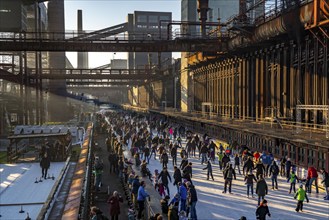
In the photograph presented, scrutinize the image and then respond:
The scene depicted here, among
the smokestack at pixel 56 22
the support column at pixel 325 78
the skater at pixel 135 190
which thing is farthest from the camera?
the smokestack at pixel 56 22

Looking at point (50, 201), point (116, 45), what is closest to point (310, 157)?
point (50, 201)

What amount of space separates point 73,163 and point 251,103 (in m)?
17.1

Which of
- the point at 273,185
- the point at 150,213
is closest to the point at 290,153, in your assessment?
the point at 273,185

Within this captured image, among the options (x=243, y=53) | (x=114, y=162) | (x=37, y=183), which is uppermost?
(x=243, y=53)

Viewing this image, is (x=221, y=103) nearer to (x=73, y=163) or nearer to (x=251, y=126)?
(x=251, y=126)

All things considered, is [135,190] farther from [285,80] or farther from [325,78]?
[285,80]

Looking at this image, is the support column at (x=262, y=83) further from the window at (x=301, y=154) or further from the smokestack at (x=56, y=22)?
the smokestack at (x=56, y=22)

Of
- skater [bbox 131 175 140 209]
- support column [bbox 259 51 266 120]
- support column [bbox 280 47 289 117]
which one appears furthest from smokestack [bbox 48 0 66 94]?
skater [bbox 131 175 140 209]

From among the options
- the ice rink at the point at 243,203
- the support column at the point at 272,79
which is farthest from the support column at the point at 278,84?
the ice rink at the point at 243,203

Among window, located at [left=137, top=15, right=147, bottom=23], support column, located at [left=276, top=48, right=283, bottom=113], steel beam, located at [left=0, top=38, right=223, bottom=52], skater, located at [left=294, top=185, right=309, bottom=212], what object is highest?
window, located at [left=137, top=15, right=147, bottom=23]

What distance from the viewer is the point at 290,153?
2108 centimetres

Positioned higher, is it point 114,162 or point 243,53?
point 243,53

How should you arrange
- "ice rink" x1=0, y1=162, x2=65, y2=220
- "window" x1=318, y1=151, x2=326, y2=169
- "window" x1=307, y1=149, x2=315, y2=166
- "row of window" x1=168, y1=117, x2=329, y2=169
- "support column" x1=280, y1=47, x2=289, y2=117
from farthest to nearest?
1. "support column" x1=280, y1=47, x2=289, y2=117
2. "window" x1=307, y1=149, x2=315, y2=166
3. "row of window" x1=168, y1=117, x2=329, y2=169
4. "window" x1=318, y1=151, x2=326, y2=169
5. "ice rink" x1=0, y1=162, x2=65, y2=220

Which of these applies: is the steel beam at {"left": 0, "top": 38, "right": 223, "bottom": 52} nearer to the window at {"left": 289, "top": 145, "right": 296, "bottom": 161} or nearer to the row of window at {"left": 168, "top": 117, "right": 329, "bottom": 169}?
the row of window at {"left": 168, "top": 117, "right": 329, "bottom": 169}
